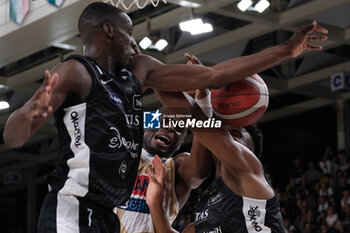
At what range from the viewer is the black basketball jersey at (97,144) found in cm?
335

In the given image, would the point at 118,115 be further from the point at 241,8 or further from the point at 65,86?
the point at 241,8

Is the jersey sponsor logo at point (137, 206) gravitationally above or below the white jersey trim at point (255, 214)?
above

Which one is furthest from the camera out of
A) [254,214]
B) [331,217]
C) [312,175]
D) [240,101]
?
[312,175]

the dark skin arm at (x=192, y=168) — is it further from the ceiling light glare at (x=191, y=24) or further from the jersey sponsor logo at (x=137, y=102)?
the ceiling light glare at (x=191, y=24)

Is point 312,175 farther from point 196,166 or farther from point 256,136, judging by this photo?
point 196,166

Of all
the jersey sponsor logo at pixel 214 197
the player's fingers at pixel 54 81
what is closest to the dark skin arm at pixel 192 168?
the jersey sponsor logo at pixel 214 197

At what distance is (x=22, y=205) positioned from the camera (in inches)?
992

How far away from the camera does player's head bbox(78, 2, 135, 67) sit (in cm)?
351

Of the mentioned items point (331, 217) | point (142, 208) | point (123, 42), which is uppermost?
point (123, 42)

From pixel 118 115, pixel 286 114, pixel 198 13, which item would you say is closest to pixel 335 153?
pixel 286 114

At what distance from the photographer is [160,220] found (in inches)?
197

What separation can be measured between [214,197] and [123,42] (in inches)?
59.0

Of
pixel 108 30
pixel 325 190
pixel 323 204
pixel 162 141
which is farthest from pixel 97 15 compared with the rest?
pixel 325 190

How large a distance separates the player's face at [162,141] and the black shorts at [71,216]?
2075 mm
